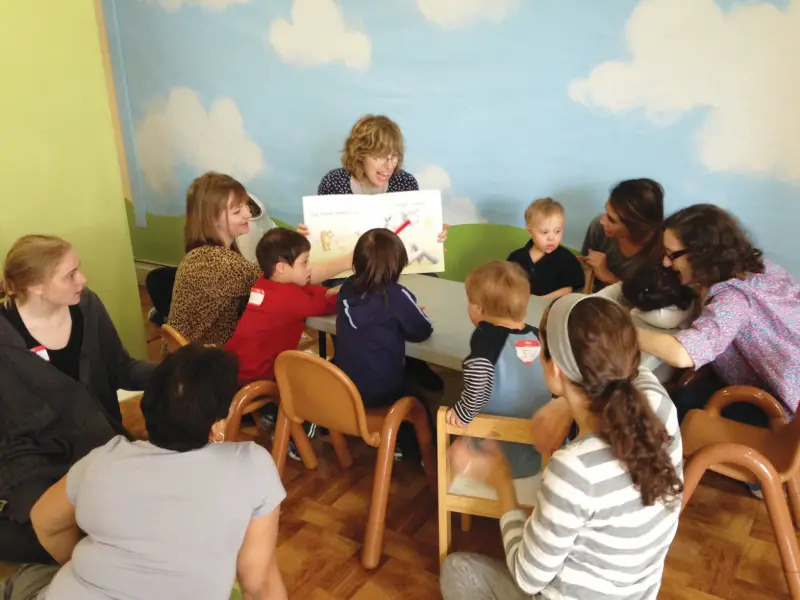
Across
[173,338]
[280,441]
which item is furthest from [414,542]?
[173,338]

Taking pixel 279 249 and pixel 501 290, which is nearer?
pixel 501 290

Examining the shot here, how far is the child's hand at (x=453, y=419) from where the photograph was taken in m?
1.74

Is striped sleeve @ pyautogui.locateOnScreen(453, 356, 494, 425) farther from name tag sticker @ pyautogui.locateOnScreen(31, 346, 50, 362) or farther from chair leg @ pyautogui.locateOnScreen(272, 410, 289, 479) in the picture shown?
name tag sticker @ pyautogui.locateOnScreen(31, 346, 50, 362)

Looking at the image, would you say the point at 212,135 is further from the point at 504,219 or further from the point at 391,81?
the point at 504,219

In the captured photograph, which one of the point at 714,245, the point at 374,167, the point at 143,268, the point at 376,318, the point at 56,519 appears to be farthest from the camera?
the point at 143,268

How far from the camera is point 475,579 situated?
1.63 metres

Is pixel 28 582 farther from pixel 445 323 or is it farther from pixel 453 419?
pixel 445 323

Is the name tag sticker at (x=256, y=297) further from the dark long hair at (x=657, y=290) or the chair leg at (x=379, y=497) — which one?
the dark long hair at (x=657, y=290)

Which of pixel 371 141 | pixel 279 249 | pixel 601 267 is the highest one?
pixel 371 141

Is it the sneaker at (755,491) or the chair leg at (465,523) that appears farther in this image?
the sneaker at (755,491)

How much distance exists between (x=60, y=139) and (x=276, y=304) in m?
1.57

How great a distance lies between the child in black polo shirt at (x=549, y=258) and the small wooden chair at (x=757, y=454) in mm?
863

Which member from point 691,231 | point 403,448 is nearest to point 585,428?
point 691,231

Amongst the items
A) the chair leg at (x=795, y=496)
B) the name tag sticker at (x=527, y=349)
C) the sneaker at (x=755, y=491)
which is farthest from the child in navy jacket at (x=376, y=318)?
the sneaker at (x=755, y=491)
